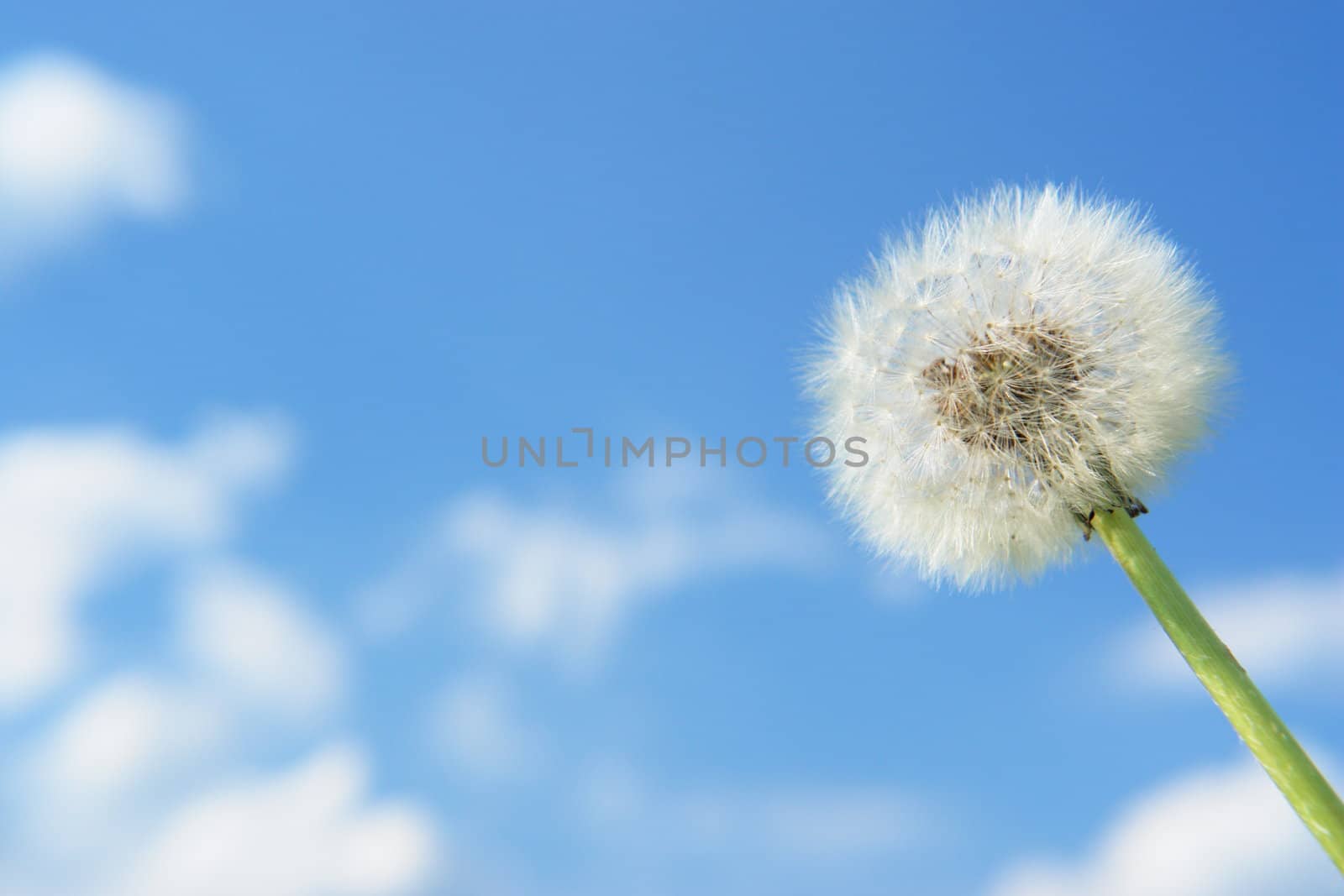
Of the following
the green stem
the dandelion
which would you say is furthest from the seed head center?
the green stem

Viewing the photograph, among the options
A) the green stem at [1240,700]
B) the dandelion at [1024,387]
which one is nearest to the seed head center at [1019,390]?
the dandelion at [1024,387]

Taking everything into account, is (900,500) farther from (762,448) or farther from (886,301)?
(762,448)

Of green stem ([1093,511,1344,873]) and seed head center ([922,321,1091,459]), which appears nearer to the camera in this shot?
green stem ([1093,511,1344,873])

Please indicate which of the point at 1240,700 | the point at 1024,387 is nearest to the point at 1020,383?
the point at 1024,387

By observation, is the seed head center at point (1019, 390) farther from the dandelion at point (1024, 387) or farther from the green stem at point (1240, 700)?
the green stem at point (1240, 700)

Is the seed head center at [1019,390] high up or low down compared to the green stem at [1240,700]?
up

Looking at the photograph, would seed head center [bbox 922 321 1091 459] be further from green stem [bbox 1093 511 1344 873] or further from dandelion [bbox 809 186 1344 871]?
green stem [bbox 1093 511 1344 873]

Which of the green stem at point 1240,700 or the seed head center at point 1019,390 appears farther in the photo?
the seed head center at point 1019,390

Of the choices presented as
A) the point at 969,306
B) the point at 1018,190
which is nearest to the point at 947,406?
the point at 969,306
